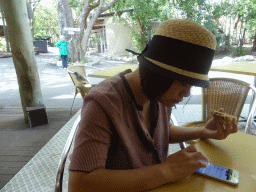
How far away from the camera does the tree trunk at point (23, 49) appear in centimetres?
327

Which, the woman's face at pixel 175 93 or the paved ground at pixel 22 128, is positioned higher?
the woman's face at pixel 175 93

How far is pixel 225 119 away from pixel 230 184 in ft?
1.15

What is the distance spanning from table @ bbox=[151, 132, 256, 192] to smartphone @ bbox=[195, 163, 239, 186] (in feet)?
0.05

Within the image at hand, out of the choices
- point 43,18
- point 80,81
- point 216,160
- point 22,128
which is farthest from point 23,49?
point 43,18

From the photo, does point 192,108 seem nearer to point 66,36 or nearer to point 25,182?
point 25,182

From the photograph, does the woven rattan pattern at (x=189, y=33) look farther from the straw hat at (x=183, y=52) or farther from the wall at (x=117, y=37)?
the wall at (x=117, y=37)

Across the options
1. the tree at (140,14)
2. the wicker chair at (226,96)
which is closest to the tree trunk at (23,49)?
the wicker chair at (226,96)

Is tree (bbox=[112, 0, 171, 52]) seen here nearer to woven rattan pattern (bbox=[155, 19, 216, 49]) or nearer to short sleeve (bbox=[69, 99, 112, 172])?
woven rattan pattern (bbox=[155, 19, 216, 49])

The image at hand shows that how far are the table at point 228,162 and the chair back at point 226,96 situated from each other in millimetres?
966

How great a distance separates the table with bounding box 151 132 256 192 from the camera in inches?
29.4

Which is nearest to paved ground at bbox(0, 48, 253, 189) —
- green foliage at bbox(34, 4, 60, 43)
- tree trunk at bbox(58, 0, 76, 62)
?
tree trunk at bbox(58, 0, 76, 62)

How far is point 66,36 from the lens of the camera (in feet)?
39.0

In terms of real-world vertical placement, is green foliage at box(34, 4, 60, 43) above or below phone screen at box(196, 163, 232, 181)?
above

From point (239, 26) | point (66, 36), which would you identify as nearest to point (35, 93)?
point (66, 36)
